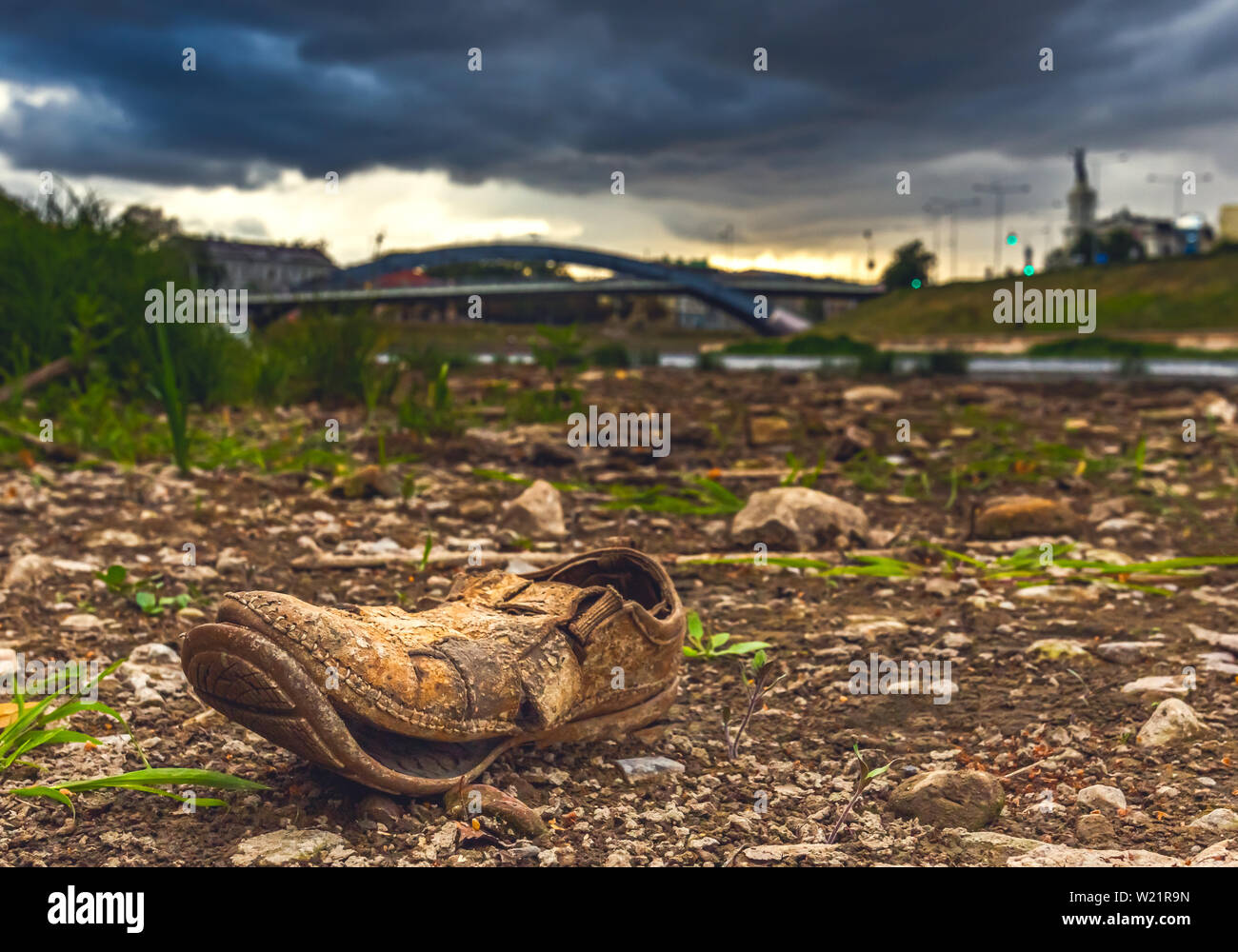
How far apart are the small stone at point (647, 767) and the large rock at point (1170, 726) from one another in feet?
3.26

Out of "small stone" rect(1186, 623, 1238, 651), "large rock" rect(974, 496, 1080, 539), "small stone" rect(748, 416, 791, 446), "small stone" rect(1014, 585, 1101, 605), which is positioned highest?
"small stone" rect(748, 416, 791, 446)

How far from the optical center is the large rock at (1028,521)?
4.13m

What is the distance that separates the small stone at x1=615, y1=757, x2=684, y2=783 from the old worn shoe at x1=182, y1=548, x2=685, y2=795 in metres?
0.09

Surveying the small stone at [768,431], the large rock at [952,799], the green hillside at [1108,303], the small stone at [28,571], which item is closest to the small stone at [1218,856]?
the large rock at [952,799]

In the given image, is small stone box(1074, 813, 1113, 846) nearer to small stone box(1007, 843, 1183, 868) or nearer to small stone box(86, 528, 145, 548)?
small stone box(1007, 843, 1183, 868)

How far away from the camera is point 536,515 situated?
4234 mm

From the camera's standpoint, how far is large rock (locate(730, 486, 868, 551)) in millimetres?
3973

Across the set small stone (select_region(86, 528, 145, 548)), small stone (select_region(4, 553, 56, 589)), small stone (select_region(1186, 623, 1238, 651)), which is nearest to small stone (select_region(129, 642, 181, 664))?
small stone (select_region(4, 553, 56, 589))

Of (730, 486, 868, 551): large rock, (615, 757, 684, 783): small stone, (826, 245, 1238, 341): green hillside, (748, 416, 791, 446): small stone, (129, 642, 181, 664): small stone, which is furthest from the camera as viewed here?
(826, 245, 1238, 341): green hillside

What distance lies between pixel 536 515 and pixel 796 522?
1030 mm

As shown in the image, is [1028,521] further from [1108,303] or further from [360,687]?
[1108,303]

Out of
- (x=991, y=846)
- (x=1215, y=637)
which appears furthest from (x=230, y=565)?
(x=1215, y=637)
